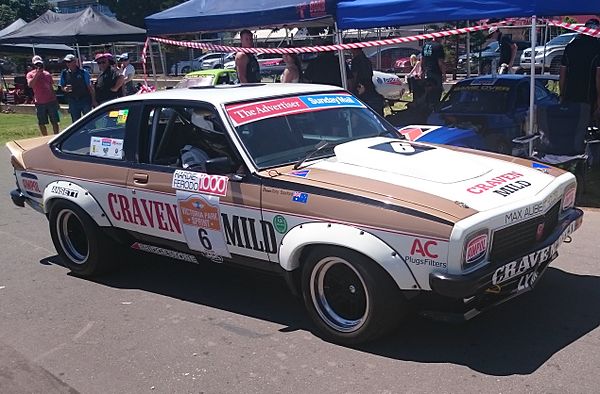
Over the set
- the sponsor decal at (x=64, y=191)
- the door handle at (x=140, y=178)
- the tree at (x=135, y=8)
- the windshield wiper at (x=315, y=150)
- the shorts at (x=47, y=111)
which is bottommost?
the tree at (x=135, y=8)

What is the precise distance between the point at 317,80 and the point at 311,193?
7587mm

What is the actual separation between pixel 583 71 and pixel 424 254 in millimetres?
6619

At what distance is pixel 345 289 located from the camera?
405 cm

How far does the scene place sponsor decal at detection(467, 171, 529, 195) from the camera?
12.8ft

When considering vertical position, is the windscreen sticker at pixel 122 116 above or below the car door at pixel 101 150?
above

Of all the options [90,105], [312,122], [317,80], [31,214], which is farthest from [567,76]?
[90,105]

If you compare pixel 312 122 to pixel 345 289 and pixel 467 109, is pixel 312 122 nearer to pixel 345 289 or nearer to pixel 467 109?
Answer: pixel 345 289

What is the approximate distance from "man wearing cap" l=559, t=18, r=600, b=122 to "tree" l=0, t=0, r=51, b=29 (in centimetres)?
6322

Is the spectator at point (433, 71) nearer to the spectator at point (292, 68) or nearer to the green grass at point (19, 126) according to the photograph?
A: the spectator at point (292, 68)

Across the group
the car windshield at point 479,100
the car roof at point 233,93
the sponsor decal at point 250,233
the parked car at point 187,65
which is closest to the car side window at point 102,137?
the car roof at point 233,93

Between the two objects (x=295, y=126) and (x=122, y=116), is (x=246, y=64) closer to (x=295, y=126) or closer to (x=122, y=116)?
(x=122, y=116)

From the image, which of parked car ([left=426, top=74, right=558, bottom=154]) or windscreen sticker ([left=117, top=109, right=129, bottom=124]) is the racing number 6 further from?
parked car ([left=426, top=74, right=558, bottom=154])

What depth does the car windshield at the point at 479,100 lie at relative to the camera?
30.8ft

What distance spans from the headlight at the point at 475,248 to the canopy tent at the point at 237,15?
6.76m
